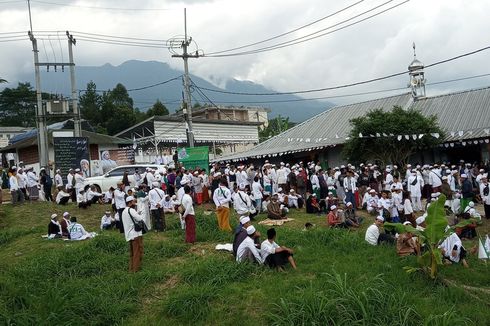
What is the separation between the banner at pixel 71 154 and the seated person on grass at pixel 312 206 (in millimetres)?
10946

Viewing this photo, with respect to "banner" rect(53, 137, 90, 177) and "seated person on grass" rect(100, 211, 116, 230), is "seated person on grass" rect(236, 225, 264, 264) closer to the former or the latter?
"seated person on grass" rect(100, 211, 116, 230)

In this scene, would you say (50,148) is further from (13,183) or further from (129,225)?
(129,225)

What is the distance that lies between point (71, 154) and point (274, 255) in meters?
15.4

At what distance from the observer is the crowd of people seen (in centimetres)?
1316

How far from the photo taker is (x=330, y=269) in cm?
1065

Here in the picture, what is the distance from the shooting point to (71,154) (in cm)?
2333

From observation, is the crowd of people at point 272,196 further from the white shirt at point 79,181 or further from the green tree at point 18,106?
the green tree at point 18,106

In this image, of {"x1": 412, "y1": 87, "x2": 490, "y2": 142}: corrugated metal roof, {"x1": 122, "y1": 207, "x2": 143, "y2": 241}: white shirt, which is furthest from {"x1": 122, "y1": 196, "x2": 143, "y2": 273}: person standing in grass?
{"x1": 412, "y1": 87, "x2": 490, "y2": 142}: corrugated metal roof

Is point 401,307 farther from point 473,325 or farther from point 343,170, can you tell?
point 343,170

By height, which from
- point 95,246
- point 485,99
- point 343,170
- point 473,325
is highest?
point 485,99

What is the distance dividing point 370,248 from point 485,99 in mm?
19338

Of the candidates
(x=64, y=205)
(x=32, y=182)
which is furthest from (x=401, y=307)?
(x=32, y=182)

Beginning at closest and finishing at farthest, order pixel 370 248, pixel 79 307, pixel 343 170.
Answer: pixel 79 307
pixel 370 248
pixel 343 170

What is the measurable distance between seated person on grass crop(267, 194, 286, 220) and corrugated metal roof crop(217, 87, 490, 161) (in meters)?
11.5
